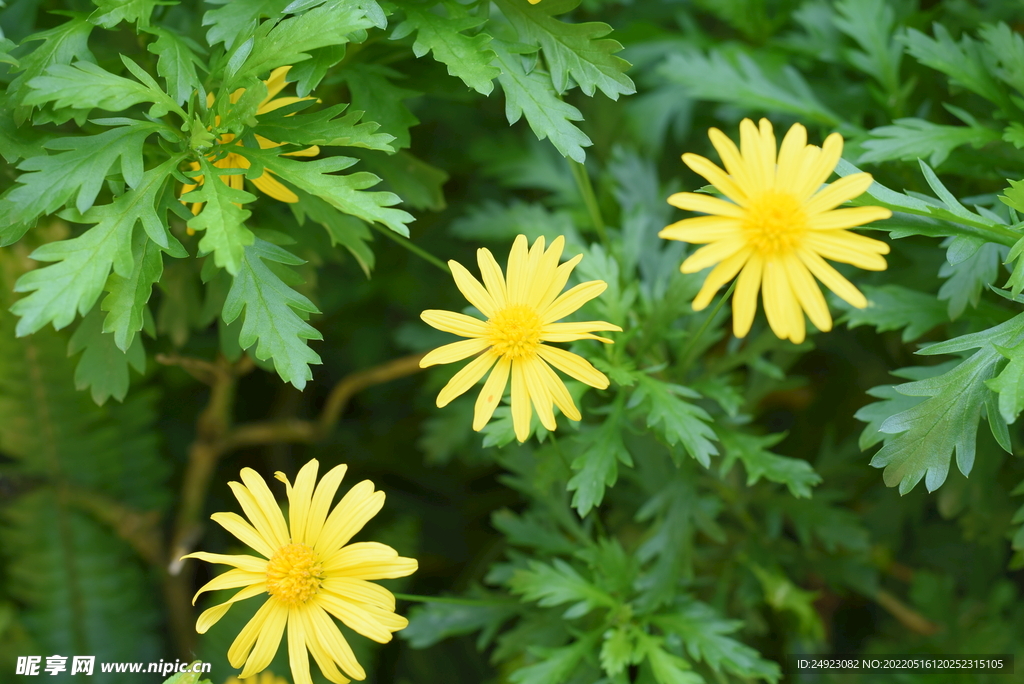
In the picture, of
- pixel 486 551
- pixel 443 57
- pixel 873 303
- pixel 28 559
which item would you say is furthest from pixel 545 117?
pixel 28 559

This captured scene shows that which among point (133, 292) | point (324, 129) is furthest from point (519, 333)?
point (133, 292)

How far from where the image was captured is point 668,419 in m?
0.98

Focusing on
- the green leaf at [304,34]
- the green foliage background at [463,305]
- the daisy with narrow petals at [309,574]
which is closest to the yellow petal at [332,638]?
the daisy with narrow petals at [309,574]

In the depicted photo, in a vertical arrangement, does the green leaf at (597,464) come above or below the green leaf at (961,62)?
below

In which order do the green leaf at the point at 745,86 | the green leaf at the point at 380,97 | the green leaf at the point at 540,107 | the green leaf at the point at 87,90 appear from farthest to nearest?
the green leaf at the point at 745,86 → the green leaf at the point at 380,97 → the green leaf at the point at 540,107 → the green leaf at the point at 87,90

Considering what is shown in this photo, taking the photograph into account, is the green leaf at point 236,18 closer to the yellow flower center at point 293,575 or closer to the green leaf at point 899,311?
the yellow flower center at point 293,575

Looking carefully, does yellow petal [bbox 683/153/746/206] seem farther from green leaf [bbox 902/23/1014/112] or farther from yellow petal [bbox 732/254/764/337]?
green leaf [bbox 902/23/1014/112]

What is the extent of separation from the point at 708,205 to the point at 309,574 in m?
0.64

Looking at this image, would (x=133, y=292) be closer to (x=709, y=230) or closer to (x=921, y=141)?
(x=709, y=230)

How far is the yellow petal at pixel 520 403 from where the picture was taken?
31.9 inches

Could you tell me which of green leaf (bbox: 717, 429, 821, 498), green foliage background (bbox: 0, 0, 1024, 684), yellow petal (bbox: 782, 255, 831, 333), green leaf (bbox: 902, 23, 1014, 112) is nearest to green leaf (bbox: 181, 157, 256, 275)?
green foliage background (bbox: 0, 0, 1024, 684)

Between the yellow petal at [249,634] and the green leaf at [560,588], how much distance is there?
14.6 inches

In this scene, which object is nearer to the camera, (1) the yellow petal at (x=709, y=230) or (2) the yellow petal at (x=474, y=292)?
(1) the yellow petal at (x=709, y=230)

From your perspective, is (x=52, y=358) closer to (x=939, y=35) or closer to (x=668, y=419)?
(x=668, y=419)
